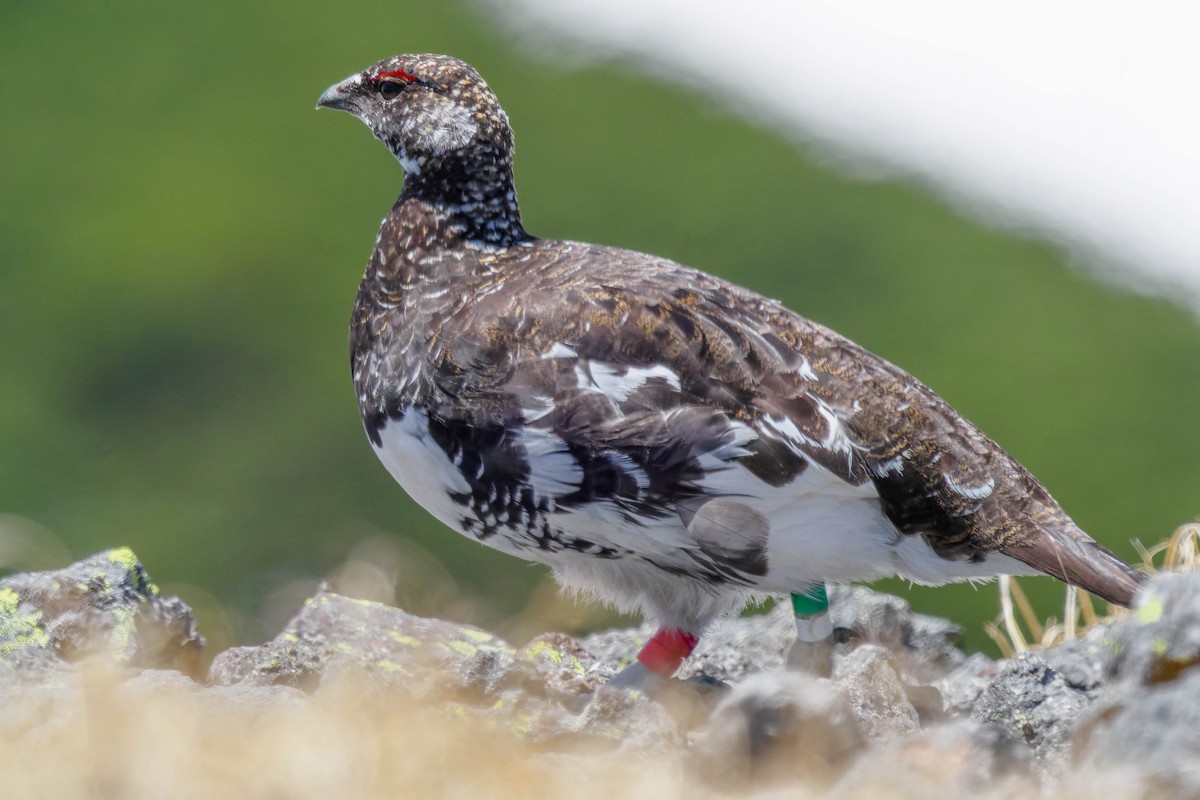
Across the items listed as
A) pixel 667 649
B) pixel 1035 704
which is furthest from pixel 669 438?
pixel 1035 704

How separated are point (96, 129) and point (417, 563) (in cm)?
2819

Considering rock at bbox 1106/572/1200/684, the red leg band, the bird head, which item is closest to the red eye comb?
the bird head

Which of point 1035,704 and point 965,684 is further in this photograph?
point 965,684

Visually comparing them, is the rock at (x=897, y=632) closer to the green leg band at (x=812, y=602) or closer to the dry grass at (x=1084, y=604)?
the dry grass at (x=1084, y=604)

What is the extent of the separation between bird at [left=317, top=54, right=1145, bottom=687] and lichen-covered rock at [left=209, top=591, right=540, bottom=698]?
455 millimetres

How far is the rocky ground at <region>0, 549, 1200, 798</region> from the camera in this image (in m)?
3.21

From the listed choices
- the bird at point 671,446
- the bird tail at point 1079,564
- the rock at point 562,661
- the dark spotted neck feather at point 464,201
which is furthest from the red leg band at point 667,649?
the dark spotted neck feather at point 464,201

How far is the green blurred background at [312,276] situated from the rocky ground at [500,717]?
1081 centimetres

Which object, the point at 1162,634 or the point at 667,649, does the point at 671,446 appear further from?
the point at 1162,634

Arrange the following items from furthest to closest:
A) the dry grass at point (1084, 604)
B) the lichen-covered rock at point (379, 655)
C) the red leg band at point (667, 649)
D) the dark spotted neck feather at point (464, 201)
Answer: the dark spotted neck feather at point (464, 201)
the dry grass at point (1084, 604)
the red leg band at point (667, 649)
the lichen-covered rock at point (379, 655)

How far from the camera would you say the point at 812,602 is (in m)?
5.90

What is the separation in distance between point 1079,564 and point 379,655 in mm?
2682

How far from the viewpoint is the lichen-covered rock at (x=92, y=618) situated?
5.18 m

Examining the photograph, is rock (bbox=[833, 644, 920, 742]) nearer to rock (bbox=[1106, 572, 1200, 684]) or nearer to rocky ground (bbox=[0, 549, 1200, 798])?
rocky ground (bbox=[0, 549, 1200, 798])
